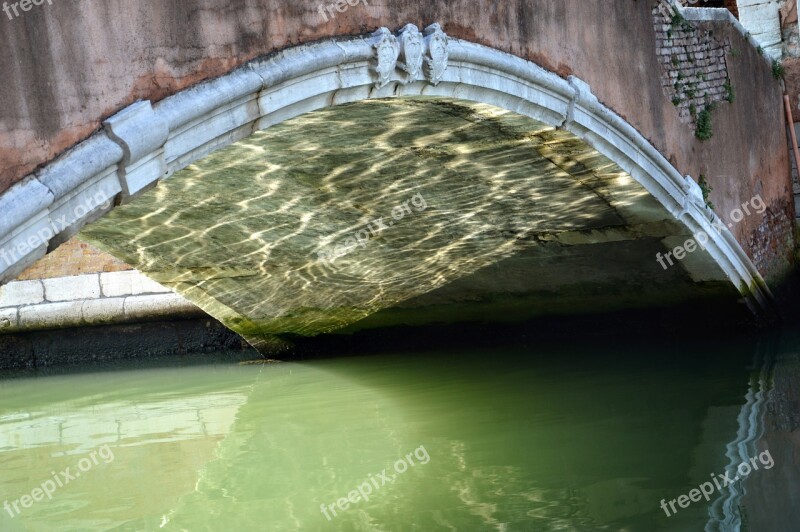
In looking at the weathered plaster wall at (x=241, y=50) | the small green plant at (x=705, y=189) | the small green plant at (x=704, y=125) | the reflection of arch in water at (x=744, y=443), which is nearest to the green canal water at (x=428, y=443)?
the reflection of arch in water at (x=744, y=443)

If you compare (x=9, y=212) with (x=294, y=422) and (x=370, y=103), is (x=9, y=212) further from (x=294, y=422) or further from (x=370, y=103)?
(x=294, y=422)

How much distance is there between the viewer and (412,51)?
3.74 meters

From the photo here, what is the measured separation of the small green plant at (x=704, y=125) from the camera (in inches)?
235

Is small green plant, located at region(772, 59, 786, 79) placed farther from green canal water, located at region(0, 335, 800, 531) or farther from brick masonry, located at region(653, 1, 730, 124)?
green canal water, located at region(0, 335, 800, 531)

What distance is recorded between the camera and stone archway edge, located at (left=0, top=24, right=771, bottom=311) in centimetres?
257

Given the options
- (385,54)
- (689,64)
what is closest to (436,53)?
(385,54)

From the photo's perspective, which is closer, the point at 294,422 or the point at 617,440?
the point at 617,440

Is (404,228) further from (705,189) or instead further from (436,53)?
(436,53)

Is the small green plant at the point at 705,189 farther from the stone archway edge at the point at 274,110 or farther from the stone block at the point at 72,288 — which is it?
the stone block at the point at 72,288

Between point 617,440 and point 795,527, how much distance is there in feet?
3.95

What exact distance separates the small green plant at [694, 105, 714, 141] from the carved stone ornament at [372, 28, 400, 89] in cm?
279

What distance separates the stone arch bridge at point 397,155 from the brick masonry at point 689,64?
18 mm

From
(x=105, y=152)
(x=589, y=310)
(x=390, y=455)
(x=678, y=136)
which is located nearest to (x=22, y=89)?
(x=105, y=152)

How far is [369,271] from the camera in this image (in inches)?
256
